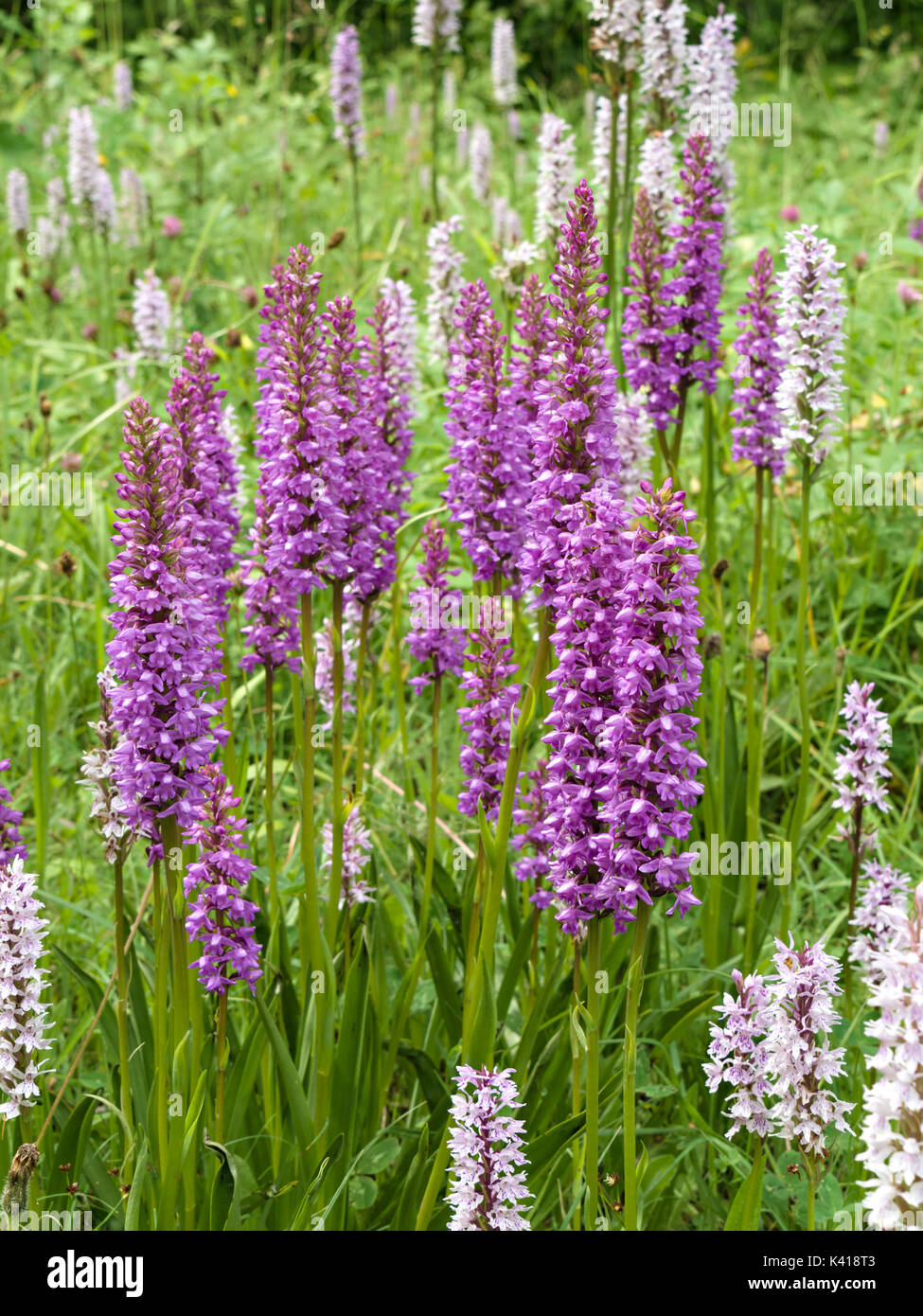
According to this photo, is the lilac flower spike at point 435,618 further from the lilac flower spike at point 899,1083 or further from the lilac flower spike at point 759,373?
the lilac flower spike at point 899,1083

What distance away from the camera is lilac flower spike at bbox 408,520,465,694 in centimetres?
358

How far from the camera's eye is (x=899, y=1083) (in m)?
1.64

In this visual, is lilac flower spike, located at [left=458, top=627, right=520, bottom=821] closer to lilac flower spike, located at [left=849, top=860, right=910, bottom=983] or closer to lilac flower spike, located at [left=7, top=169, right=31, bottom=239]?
lilac flower spike, located at [left=849, top=860, right=910, bottom=983]

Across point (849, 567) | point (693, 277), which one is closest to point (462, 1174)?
point (693, 277)

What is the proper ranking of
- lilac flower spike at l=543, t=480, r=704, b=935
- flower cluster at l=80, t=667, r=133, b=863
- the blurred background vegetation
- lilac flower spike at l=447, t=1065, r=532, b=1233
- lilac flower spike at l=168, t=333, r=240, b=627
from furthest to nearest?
the blurred background vegetation < lilac flower spike at l=168, t=333, r=240, b=627 < flower cluster at l=80, t=667, r=133, b=863 < lilac flower spike at l=447, t=1065, r=532, b=1233 < lilac flower spike at l=543, t=480, r=704, b=935

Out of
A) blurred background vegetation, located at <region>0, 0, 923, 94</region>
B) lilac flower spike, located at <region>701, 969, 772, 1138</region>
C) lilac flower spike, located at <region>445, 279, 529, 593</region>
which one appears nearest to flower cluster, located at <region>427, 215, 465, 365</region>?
lilac flower spike, located at <region>445, 279, 529, 593</region>

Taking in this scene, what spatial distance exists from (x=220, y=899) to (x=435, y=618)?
1.09 m

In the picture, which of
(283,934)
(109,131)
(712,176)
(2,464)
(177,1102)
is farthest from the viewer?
(109,131)

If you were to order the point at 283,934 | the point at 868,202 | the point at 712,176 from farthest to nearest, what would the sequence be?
1. the point at 868,202
2. the point at 712,176
3. the point at 283,934

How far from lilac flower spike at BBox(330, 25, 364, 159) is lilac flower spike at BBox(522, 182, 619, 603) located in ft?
17.4

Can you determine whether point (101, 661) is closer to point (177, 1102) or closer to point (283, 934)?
point (283, 934)

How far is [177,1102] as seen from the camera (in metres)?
2.56

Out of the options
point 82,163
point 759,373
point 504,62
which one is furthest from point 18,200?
point 759,373
